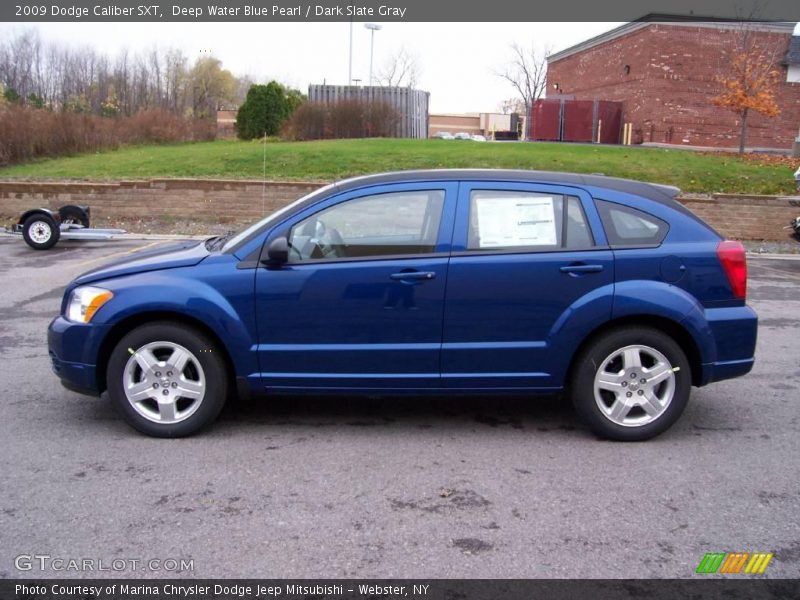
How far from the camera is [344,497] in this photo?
390cm

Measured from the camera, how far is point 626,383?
4.62 m

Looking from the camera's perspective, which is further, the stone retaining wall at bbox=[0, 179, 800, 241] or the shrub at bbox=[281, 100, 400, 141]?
the shrub at bbox=[281, 100, 400, 141]

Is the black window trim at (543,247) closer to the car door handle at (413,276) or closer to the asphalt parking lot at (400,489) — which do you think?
the car door handle at (413,276)

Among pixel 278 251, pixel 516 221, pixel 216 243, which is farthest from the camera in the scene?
pixel 216 243

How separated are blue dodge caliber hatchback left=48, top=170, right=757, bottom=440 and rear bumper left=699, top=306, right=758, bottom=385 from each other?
1 centimetres

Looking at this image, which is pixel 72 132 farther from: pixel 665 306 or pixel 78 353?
pixel 665 306

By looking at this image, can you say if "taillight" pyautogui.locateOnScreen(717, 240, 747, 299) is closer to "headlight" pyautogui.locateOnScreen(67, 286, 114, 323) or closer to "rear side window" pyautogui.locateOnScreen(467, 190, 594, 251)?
"rear side window" pyautogui.locateOnScreen(467, 190, 594, 251)

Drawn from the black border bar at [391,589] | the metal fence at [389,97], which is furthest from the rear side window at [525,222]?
the metal fence at [389,97]

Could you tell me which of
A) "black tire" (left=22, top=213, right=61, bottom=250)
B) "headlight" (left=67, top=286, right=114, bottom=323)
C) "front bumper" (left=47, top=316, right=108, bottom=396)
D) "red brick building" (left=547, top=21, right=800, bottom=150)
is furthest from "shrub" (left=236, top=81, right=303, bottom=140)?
"front bumper" (left=47, top=316, right=108, bottom=396)

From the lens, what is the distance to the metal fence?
2661cm

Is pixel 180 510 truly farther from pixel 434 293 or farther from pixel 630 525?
pixel 630 525

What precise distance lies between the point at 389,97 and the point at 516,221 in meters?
23.3

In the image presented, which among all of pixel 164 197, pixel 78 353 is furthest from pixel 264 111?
pixel 78 353

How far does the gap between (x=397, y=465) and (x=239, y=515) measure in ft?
3.39
